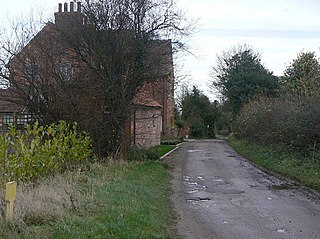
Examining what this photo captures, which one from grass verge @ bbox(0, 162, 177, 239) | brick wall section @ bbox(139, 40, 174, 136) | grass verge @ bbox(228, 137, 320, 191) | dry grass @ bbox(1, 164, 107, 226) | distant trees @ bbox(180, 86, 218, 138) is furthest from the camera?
distant trees @ bbox(180, 86, 218, 138)

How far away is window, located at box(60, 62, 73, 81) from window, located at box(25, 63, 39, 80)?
3.40 feet

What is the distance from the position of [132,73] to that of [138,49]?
114 centimetres

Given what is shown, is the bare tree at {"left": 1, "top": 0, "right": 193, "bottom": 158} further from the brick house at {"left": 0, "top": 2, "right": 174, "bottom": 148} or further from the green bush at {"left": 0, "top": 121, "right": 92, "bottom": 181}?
the green bush at {"left": 0, "top": 121, "right": 92, "bottom": 181}

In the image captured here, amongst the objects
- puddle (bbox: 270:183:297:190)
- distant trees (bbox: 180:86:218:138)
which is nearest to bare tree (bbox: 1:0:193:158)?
puddle (bbox: 270:183:297:190)

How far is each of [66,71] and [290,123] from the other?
10.6m

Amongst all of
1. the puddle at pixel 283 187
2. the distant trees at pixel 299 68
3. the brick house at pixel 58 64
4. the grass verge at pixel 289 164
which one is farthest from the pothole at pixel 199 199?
the distant trees at pixel 299 68

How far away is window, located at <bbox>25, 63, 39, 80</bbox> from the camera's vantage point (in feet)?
62.2

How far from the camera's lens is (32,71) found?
18953mm

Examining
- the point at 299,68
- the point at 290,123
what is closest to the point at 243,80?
the point at 299,68

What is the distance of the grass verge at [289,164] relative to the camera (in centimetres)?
1569

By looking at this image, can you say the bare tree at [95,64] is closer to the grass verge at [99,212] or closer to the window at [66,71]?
the window at [66,71]

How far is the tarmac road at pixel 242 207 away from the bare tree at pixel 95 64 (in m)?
4.42

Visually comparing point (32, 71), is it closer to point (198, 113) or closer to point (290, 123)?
point (290, 123)

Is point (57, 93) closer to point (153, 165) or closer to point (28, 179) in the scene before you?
point (153, 165)
